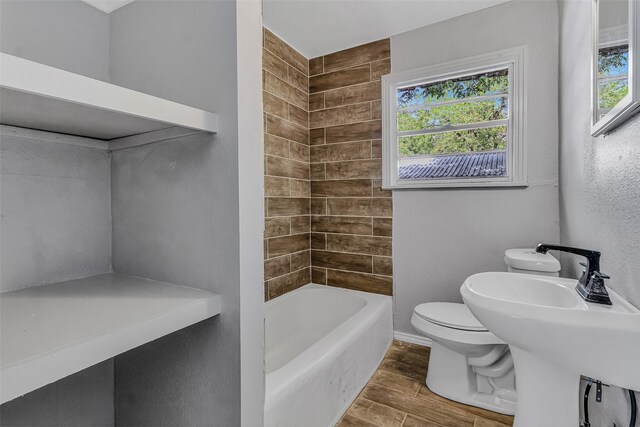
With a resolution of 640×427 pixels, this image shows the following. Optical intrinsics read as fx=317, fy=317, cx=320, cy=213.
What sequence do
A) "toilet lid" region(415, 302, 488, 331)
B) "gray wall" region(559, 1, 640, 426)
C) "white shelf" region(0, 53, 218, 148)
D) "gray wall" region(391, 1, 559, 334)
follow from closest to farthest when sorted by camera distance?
1. "white shelf" region(0, 53, 218, 148)
2. "gray wall" region(559, 1, 640, 426)
3. "toilet lid" region(415, 302, 488, 331)
4. "gray wall" region(391, 1, 559, 334)

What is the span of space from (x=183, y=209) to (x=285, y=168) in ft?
5.90

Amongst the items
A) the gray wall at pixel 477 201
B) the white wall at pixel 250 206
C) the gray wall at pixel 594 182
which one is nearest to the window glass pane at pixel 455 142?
the gray wall at pixel 477 201

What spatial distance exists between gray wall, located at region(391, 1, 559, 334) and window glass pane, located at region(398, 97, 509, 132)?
20cm

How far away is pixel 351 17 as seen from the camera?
7.53 feet

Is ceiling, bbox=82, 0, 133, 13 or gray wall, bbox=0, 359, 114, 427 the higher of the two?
ceiling, bbox=82, 0, 133, 13

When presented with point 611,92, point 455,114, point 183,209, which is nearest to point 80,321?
point 183,209

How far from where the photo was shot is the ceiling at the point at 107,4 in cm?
95

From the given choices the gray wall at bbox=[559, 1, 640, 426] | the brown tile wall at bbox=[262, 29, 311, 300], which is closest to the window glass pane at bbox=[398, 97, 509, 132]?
the gray wall at bbox=[559, 1, 640, 426]

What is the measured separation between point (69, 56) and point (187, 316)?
82cm

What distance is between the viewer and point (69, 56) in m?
0.90

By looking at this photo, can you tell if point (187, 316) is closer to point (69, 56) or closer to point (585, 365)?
point (69, 56)

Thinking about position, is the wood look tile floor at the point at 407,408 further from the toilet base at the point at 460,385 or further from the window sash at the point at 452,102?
the window sash at the point at 452,102

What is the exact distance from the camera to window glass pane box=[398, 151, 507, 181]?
7.48 ft

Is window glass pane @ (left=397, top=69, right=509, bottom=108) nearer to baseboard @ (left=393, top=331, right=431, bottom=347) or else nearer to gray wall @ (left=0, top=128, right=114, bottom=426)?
baseboard @ (left=393, top=331, right=431, bottom=347)
